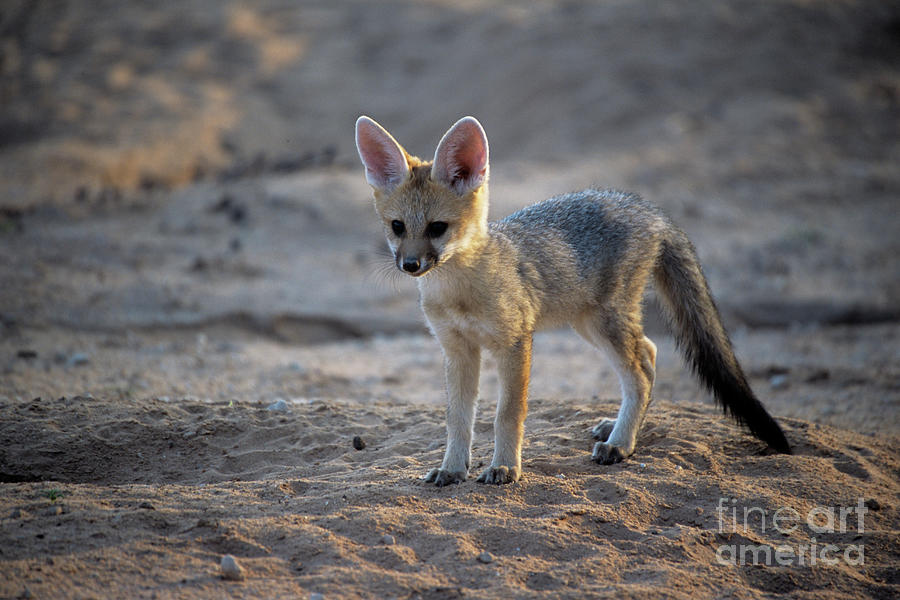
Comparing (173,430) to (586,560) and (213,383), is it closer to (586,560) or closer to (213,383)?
(213,383)

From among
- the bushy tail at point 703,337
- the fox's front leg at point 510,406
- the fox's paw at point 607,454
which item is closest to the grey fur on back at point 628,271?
the bushy tail at point 703,337

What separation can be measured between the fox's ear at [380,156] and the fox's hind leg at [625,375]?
55.5 inches

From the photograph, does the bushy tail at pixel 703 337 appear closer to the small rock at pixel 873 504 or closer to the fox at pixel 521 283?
the fox at pixel 521 283

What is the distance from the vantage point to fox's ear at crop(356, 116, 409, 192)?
4164 millimetres

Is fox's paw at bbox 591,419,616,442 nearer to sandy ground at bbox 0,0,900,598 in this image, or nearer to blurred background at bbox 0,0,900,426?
sandy ground at bbox 0,0,900,598

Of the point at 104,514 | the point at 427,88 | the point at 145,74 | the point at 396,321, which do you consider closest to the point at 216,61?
the point at 145,74

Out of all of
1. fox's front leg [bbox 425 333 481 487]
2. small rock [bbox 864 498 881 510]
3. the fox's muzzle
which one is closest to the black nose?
the fox's muzzle

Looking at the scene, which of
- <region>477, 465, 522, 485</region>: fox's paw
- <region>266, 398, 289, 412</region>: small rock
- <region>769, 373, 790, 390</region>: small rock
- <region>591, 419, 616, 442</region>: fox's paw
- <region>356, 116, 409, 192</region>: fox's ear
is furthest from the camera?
<region>769, 373, 790, 390</region>: small rock

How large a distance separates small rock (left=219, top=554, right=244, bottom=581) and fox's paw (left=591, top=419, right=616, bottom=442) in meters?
2.38

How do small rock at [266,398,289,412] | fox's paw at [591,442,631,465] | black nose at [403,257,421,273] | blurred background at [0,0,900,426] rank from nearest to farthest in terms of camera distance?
black nose at [403,257,421,273], fox's paw at [591,442,631,465], small rock at [266,398,289,412], blurred background at [0,0,900,426]

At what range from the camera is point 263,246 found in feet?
33.9

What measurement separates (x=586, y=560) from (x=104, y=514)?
2023 millimetres

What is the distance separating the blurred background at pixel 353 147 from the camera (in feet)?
29.5

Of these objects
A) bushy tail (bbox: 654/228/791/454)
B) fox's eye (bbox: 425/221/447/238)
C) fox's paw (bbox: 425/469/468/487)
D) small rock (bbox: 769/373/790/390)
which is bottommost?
fox's paw (bbox: 425/469/468/487)
